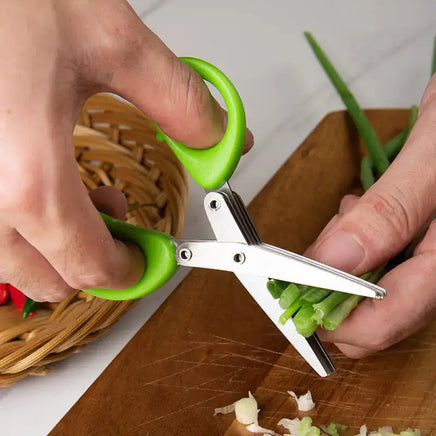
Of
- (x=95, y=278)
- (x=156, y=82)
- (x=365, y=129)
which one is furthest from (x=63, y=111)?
(x=365, y=129)

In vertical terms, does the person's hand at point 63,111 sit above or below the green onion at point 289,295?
above

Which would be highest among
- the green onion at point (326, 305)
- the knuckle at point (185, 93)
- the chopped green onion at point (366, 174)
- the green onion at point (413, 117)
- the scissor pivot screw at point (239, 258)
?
the knuckle at point (185, 93)

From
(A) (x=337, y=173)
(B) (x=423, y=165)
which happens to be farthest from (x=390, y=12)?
(B) (x=423, y=165)

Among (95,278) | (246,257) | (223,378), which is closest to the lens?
(95,278)

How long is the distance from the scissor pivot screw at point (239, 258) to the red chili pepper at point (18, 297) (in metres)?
0.52

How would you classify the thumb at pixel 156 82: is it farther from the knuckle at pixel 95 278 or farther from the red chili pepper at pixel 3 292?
the red chili pepper at pixel 3 292

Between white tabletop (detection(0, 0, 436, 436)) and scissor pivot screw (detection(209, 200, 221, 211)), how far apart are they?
64cm

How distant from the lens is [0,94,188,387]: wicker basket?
131cm

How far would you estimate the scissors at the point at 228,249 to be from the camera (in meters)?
1.06

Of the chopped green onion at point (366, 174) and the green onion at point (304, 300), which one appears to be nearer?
the green onion at point (304, 300)

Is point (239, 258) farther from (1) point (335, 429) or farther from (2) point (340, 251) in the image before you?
(1) point (335, 429)

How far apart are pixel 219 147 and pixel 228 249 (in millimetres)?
168

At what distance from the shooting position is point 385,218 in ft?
3.88

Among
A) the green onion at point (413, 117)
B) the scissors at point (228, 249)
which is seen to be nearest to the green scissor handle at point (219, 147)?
the scissors at point (228, 249)
